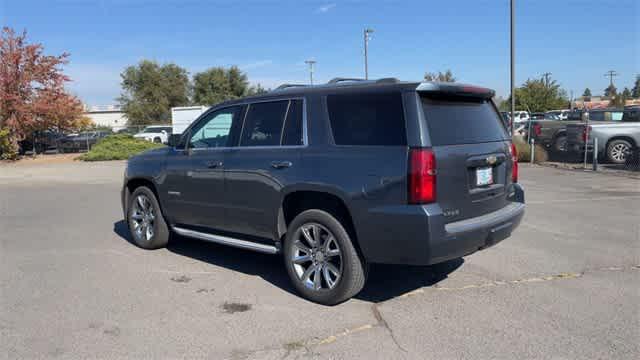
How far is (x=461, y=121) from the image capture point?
4.67 m

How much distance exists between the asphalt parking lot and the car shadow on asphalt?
0.02 metres

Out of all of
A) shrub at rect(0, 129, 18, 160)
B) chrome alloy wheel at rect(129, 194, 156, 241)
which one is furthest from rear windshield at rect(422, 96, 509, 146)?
shrub at rect(0, 129, 18, 160)

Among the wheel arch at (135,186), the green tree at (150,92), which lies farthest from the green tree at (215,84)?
the wheel arch at (135,186)

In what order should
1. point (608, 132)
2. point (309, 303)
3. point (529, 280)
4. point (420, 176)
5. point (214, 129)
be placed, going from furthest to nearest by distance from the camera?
point (608, 132) → point (214, 129) → point (529, 280) → point (309, 303) → point (420, 176)

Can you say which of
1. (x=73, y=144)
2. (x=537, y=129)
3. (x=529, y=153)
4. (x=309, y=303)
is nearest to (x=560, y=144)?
(x=537, y=129)

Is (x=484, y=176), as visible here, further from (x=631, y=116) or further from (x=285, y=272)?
(x=631, y=116)

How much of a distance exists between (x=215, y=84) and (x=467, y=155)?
2222 inches

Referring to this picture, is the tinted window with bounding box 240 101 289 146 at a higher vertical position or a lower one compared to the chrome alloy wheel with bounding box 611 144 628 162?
higher

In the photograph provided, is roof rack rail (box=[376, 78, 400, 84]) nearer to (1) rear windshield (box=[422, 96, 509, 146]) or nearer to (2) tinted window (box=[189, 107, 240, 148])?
(1) rear windshield (box=[422, 96, 509, 146])

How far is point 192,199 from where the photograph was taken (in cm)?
606

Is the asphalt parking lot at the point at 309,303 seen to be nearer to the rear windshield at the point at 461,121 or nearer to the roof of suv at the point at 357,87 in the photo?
the rear windshield at the point at 461,121

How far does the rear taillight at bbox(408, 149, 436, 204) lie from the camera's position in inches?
161

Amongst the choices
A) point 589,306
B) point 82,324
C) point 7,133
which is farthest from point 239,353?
point 7,133

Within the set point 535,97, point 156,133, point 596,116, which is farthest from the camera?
point 535,97
